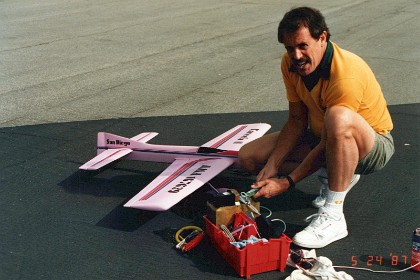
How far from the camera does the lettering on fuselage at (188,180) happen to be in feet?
15.3

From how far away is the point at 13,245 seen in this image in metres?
4.48

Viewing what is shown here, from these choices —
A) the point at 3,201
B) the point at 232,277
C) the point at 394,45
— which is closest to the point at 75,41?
the point at 394,45

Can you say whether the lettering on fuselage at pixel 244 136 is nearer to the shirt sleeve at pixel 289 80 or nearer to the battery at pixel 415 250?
the shirt sleeve at pixel 289 80

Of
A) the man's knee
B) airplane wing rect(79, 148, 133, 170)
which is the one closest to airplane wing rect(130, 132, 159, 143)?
airplane wing rect(79, 148, 133, 170)

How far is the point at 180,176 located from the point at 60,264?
1300 mm

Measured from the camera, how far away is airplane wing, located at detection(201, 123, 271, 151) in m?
5.77

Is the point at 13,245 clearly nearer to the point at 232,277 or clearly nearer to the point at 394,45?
the point at 232,277

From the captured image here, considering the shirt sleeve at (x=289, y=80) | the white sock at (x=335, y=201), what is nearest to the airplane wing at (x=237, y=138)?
the shirt sleeve at (x=289, y=80)

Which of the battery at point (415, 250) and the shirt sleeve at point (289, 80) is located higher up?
the shirt sleeve at point (289, 80)

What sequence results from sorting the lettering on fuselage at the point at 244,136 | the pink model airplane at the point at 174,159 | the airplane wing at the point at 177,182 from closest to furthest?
1. the airplane wing at the point at 177,182
2. the pink model airplane at the point at 174,159
3. the lettering on fuselage at the point at 244,136

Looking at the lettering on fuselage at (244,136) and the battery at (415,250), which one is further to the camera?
the lettering on fuselage at (244,136)

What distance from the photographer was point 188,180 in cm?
487

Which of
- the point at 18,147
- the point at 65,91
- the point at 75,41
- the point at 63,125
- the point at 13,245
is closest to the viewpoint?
the point at 13,245

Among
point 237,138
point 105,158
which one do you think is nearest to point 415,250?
point 237,138
